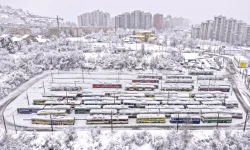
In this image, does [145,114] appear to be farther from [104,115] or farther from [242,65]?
[242,65]

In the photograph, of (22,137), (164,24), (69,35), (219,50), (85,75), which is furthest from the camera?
(164,24)

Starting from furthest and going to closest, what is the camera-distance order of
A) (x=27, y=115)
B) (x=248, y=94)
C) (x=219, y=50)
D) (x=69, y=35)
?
(x=69, y=35), (x=219, y=50), (x=248, y=94), (x=27, y=115)

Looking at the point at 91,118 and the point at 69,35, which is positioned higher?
the point at 69,35

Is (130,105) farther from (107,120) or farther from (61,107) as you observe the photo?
(61,107)

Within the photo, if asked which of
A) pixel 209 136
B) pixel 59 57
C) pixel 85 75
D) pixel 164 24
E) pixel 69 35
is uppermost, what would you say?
pixel 164 24

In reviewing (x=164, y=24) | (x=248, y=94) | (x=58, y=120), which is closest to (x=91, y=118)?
(x=58, y=120)

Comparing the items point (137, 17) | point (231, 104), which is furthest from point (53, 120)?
point (137, 17)

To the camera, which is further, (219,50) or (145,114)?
(219,50)
